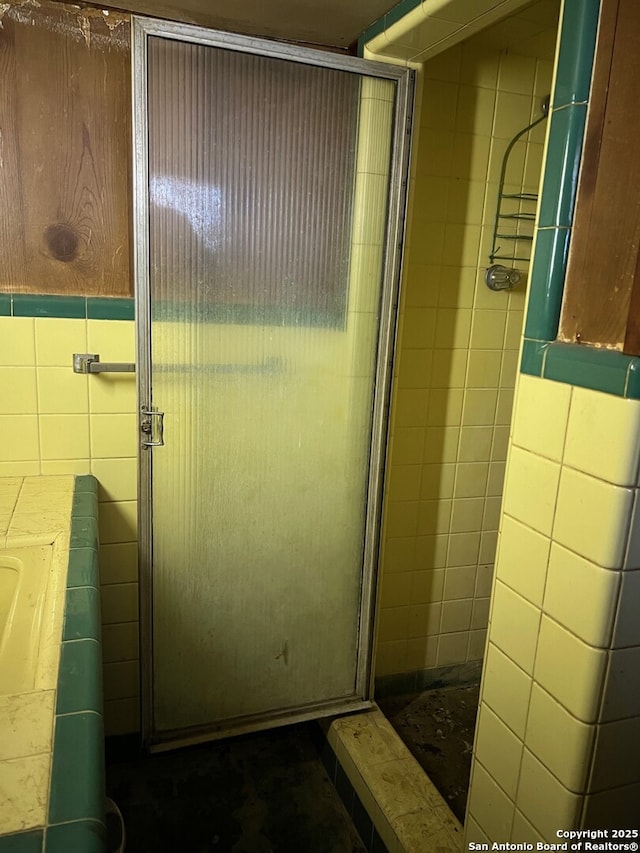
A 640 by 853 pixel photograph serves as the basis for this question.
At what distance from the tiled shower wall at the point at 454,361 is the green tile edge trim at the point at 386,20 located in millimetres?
238

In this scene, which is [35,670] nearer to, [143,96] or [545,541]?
[545,541]

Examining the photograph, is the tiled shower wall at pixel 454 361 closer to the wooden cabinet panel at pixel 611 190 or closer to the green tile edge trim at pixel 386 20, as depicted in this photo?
the green tile edge trim at pixel 386 20

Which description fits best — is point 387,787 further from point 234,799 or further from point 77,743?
point 77,743

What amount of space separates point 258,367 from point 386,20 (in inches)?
35.5

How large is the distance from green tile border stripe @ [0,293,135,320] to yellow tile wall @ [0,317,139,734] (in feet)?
0.05

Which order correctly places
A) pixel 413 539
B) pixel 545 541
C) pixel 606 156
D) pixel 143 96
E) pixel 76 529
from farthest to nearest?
pixel 413 539 → pixel 143 96 → pixel 76 529 → pixel 545 541 → pixel 606 156

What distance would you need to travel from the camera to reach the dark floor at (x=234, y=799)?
1.60 meters

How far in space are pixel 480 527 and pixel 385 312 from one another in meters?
0.95

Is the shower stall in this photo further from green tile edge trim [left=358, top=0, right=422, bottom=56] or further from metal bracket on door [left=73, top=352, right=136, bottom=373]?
metal bracket on door [left=73, top=352, right=136, bottom=373]

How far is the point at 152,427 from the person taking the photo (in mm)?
1505

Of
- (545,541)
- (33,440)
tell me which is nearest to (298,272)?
(33,440)

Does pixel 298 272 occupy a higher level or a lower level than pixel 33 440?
higher

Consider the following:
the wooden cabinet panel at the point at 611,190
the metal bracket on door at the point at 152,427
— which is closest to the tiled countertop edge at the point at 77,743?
the metal bracket on door at the point at 152,427

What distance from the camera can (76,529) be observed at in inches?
48.3
